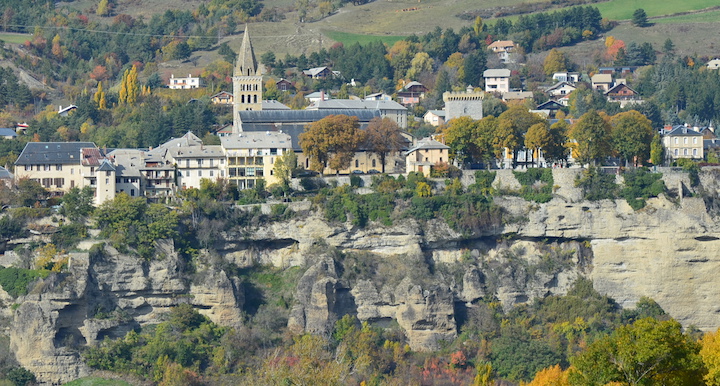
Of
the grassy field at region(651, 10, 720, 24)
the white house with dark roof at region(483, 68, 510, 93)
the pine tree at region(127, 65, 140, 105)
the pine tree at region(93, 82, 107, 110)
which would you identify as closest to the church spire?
the pine tree at region(127, 65, 140, 105)

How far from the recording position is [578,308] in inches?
2822

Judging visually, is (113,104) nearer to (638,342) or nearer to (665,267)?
(665,267)

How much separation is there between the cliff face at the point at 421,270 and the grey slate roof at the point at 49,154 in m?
8.23

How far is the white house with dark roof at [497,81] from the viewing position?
103125 mm

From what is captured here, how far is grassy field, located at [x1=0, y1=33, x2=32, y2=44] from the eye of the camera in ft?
390

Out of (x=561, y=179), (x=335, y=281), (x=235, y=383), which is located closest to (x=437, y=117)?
(x=561, y=179)

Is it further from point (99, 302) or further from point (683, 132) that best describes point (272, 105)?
point (683, 132)

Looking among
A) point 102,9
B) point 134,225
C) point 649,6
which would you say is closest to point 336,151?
point 134,225

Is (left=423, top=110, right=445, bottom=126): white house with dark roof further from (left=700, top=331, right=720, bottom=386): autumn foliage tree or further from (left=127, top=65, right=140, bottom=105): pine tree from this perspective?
(left=700, top=331, right=720, bottom=386): autumn foliage tree

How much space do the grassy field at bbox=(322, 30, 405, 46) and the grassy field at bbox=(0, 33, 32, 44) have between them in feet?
79.7

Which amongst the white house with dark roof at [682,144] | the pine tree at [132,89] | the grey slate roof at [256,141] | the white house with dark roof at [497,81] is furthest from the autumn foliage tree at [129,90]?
the white house with dark roof at [682,144]

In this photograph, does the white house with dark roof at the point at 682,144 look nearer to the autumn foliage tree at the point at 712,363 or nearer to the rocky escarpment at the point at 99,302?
the rocky escarpment at the point at 99,302

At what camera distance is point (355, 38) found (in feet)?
396

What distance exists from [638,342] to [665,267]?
29.6 metres
